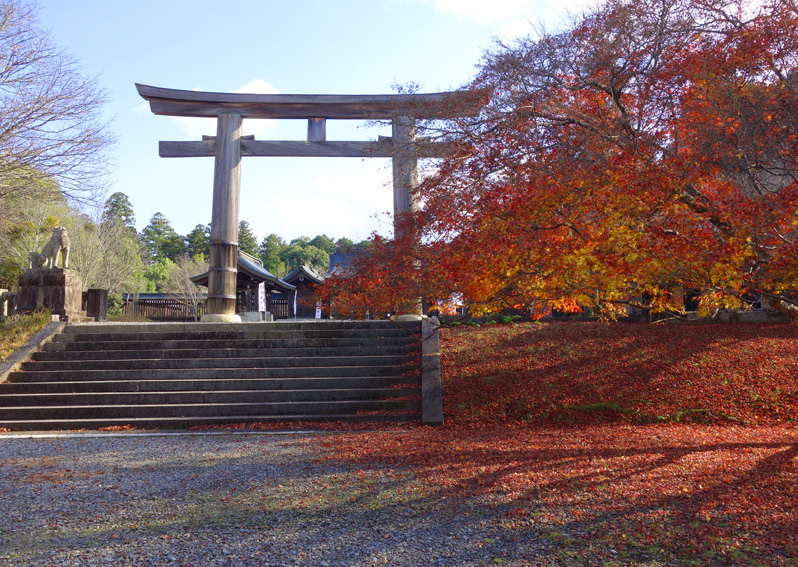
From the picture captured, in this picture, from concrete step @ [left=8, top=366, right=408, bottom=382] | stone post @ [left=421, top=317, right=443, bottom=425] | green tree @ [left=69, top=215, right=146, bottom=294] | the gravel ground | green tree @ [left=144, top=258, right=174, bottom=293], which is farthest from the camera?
green tree @ [left=144, top=258, right=174, bottom=293]

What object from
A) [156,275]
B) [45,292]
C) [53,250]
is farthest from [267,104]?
[156,275]

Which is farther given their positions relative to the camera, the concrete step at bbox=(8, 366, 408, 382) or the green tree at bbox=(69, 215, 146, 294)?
the green tree at bbox=(69, 215, 146, 294)

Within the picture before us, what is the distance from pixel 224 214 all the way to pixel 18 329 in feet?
14.7

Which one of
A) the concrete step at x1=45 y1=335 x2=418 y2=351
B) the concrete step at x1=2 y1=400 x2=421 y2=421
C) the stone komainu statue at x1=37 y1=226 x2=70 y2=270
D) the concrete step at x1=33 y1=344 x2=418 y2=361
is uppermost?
the stone komainu statue at x1=37 y1=226 x2=70 y2=270

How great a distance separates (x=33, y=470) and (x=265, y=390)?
369 centimetres

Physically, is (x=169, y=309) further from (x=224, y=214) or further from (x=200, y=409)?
(x=200, y=409)

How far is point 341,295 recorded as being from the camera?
10.6 metres

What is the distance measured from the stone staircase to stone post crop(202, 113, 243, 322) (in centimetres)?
193

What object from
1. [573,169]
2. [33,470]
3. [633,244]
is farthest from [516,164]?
[33,470]

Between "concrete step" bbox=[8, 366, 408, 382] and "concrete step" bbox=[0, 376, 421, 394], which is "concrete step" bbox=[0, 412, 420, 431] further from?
"concrete step" bbox=[8, 366, 408, 382]

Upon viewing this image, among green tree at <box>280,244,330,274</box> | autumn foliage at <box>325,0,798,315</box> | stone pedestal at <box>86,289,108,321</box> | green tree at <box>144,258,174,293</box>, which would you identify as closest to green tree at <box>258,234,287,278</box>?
green tree at <box>280,244,330,274</box>

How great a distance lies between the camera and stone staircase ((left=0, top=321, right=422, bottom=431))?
8438 mm

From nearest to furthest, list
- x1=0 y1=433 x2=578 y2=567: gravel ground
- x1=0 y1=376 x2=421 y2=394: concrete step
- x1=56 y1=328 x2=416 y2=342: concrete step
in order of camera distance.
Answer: x1=0 y1=433 x2=578 y2=567: gravel ground
x1=0 y1=376 x2=421 y2=394: concrete step
x1=56 y1=328 x2=416 y2=342: concrete step

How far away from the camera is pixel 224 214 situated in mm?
12734
